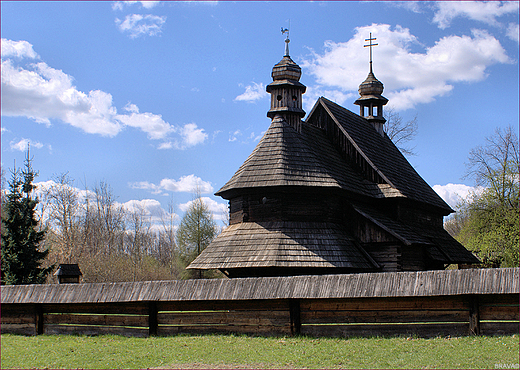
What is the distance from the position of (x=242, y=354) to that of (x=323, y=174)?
9135mm

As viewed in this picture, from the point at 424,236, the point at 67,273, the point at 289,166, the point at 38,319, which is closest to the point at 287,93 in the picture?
the point at 289,166

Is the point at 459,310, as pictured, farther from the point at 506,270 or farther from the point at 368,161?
the point at 368,161

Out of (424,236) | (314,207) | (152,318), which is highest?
(314,207)

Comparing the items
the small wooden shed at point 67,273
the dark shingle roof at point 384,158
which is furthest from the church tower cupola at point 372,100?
the small wooden shed at point 67,273

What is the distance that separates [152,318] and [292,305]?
3.46 m

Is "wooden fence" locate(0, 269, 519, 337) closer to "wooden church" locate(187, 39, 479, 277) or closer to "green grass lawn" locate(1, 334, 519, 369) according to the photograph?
"green grass lawn" locate(1, 334, 519, 369)

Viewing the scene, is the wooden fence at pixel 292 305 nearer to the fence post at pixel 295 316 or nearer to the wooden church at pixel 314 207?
the fence post at pixel 295 316

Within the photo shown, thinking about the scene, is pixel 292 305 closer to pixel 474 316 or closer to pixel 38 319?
pixel 474 316

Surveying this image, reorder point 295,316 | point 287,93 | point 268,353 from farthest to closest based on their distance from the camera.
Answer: point 287,93 < point 295,316 < point 268,353

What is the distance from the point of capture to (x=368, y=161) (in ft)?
65.2

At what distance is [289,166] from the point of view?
56.1 ft

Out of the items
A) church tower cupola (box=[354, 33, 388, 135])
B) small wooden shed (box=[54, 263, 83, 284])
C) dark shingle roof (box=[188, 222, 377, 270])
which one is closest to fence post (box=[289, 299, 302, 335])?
dark shingle roof (box=[188, 222, 377, 270])

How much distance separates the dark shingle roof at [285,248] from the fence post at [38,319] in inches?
202

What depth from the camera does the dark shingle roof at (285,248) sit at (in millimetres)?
15141
